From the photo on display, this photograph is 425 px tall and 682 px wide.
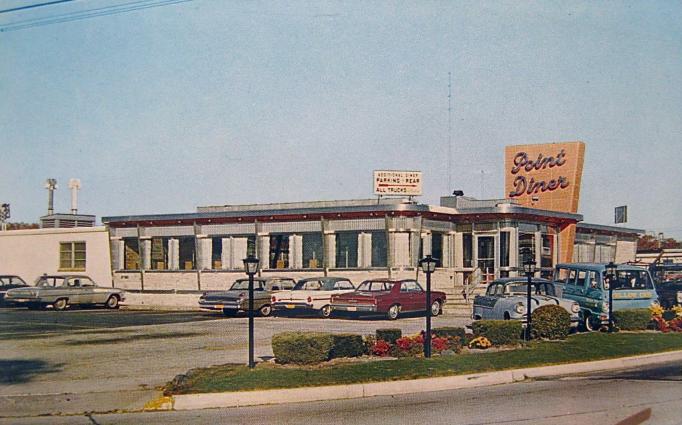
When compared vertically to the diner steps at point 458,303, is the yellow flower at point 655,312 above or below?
above

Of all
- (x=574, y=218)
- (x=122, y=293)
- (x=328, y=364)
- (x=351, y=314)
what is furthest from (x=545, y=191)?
(x=328, y=364)

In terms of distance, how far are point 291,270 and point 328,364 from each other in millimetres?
23857

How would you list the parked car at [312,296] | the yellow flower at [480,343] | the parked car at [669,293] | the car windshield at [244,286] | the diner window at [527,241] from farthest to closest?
1. the diner window at [527,241]
2. the parked car at [669,293]
3. the car windshield at [244,286]
4. the parked car at [312,296]
5. the yellow flower at [480,343]

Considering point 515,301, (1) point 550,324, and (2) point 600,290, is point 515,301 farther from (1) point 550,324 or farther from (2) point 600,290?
(2) point 600,290

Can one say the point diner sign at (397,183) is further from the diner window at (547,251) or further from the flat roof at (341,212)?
the diner window at (547,251)

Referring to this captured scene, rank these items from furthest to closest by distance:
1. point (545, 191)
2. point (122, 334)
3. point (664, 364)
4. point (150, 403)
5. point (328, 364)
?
point (545, 191)
point (122, 334)
point (664, 364)
point (328, 364)
point (150, 403)

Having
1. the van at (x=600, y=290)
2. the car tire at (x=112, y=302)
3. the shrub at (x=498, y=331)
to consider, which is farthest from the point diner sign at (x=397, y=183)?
the shrub at (x=498, y=331)

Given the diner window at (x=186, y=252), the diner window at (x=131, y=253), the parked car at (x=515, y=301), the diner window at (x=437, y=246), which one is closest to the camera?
the parked car at (x=515, y=301)

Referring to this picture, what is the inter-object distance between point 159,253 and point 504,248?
1900 centimetres

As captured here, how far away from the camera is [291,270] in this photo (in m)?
40.2

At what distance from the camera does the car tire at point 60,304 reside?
3625 cm

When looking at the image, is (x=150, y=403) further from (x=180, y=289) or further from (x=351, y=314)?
(x=180, y=289)

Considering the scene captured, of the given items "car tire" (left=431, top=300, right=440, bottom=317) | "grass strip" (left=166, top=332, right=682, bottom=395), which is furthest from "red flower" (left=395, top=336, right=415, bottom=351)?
"car tire" (left=431, top=300, right=440, bottom=317)

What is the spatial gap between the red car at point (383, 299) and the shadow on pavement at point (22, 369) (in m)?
12.8
